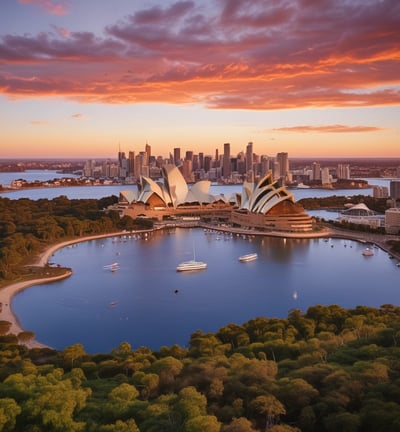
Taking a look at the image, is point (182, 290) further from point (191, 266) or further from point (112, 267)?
point (112, 267)

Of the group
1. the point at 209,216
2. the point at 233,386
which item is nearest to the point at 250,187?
the point at 209,216

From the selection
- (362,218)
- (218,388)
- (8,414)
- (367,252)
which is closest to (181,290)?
(367,252)

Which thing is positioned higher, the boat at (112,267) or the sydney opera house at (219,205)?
the sydney opera house at (219,205)

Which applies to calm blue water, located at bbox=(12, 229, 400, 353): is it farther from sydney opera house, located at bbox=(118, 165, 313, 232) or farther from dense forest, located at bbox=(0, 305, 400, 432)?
sydney opera house, located at bbox=(118, 165, 313, 232)

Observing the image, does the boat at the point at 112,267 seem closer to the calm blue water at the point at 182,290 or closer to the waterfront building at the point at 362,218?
the calm blue water at the point at 182,290

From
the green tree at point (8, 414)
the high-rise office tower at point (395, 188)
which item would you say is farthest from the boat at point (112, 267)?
the high-rise office tower at point (395, 188)

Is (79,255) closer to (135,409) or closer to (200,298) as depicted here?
(200,298)

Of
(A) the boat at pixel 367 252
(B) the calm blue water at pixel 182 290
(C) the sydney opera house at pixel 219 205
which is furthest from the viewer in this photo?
(C) the sydney opera house at pixel 219 205

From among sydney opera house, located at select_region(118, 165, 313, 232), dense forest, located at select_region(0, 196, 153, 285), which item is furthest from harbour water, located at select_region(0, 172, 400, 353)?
sydney opera house, located at select_region(118, 165, 313, 232)
